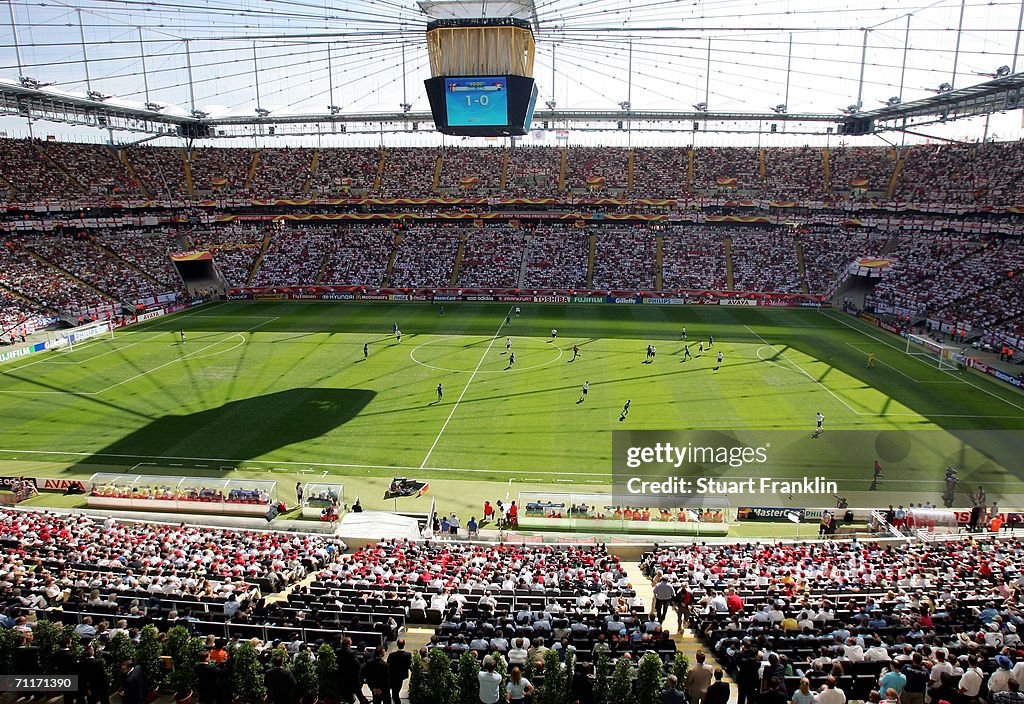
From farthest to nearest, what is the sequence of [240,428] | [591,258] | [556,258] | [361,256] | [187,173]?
[187,173], [361,256], [556,258], [591,258], [240,428]

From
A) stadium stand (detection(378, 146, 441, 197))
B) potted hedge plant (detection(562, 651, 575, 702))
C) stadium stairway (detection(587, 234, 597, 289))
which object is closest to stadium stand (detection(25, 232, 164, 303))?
stadium stand (detection(378, 146, 441, 197))

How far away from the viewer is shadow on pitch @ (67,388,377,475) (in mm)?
31812

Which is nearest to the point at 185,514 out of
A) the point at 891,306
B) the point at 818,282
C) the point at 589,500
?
the point at 589,500

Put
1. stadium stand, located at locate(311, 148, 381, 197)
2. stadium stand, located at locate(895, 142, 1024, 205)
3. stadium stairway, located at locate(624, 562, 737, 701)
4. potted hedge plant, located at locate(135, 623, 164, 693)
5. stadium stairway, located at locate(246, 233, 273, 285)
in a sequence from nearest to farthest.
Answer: potted hedge plant, located at locate(135, 623, 164, 693)
stadium stairway, located at locate(624, 562, 737, 701)
stadium stand, located at locate(895, 142, 1024, 205)
stadium stairway, located at locate(246, 233, 273, 285)
stadium stand, located at locate(311, 148, 381, 197)

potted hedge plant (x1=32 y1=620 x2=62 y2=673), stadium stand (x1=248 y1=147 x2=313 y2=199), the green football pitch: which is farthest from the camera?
stadium stand (x1=248 y1=147 x2=313 y2=199)

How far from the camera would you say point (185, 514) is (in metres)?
26.1

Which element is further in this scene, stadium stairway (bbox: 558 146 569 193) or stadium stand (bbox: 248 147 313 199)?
stadium stand (bbox: 248 147 313 199)

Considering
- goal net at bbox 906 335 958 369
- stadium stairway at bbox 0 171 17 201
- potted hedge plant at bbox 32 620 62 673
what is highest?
stadium stairway at bbox 0 171 17 201

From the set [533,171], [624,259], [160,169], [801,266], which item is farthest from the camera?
[533,171]

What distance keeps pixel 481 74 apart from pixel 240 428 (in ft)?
87.2

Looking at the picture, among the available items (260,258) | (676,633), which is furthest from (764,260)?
(676,633)

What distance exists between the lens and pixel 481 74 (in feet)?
148

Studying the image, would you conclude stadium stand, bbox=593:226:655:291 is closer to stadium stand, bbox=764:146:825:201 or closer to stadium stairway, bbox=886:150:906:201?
stadium stand, bbox=764:146:825:201

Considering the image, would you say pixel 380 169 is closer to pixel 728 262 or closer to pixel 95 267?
pixel 95 267
